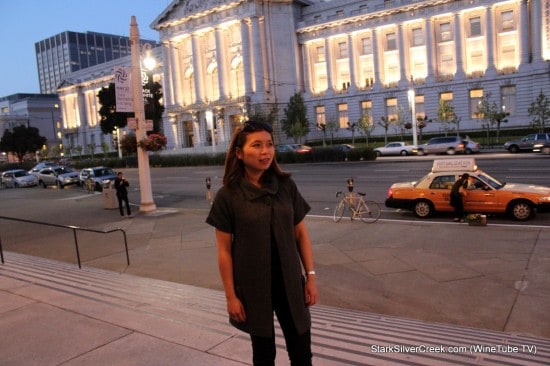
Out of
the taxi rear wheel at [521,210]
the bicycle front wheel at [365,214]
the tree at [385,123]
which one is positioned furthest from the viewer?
the tree at [385,123]

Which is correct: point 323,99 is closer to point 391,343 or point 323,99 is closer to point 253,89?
point 253,89

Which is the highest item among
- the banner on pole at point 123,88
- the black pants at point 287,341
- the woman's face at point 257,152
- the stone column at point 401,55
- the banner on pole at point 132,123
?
the stone column at point 401,55

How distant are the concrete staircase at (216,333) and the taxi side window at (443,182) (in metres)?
8.75

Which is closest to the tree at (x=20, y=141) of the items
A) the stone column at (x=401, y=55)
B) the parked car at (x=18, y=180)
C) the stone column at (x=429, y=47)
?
the parked car at (x=18, y=180)

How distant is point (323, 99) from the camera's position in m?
77.8

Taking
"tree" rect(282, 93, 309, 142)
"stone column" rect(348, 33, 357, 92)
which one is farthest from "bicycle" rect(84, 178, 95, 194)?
"stone column" rect(348, 33, 357, 92)

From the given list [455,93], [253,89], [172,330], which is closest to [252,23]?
[253,89]

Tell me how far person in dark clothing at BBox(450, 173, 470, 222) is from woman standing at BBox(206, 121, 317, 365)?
10.6 metres

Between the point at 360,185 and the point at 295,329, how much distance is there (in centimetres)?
2042

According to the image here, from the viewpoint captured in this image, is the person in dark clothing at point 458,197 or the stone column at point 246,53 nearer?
the person in dark clothing at point 458,197

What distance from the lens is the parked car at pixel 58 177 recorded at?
1412 inches

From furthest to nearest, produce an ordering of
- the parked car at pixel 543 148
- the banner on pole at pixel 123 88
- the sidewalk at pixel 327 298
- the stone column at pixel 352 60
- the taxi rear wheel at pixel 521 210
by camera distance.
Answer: the stone column at pixel 352 60
the parked car at pixel 543 148
the banner on pole at pixel 123 88
the taxi rear wheel at pixel 521 210
the sidewalk at pixel 327 298

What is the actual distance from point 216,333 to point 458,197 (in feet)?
32.3

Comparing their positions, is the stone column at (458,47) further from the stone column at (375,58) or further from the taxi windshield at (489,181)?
the taxi windshield at (489,181)
